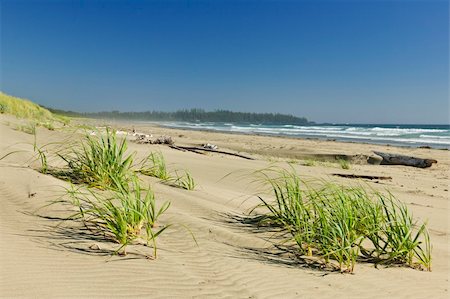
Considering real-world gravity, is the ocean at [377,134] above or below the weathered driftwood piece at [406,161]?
above

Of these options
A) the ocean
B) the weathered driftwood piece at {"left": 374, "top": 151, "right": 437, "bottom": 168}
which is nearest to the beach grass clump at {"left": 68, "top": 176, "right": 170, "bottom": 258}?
the weathered driftwood piece at {"left": 374, "top": 151, "right": 437, "bottom": 168}

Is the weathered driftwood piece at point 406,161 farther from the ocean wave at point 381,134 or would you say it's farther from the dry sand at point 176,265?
the ocean wave at point 381,134

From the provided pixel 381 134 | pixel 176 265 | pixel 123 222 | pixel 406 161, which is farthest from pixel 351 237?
pixel 381 134

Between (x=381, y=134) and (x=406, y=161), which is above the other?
(x=381, y=134)

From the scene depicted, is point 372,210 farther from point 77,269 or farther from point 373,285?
point 77,269

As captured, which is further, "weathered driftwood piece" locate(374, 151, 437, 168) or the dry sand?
"weathered driftwood piece" locate(374, 151, 437, 168)

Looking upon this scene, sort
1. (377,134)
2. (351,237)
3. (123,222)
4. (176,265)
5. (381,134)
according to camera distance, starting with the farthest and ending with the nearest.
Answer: (377,134) → (381,134) → (351,237) → (123,222) → (176,265)

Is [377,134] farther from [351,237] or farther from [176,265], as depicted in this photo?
[176,265]

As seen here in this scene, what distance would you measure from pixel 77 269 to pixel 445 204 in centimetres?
623

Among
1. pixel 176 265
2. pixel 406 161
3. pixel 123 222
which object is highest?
pixel 123 222

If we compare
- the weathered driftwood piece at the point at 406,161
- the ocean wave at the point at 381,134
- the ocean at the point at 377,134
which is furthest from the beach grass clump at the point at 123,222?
the ocean wave at the point at 381,134

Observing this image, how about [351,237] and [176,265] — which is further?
[351,237]

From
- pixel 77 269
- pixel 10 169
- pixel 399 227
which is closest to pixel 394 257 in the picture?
pixel 399 227

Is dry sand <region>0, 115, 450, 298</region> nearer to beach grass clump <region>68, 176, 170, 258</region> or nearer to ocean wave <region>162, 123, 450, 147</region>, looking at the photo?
beach grass clump <region>68, 176, 170, 258</region>
